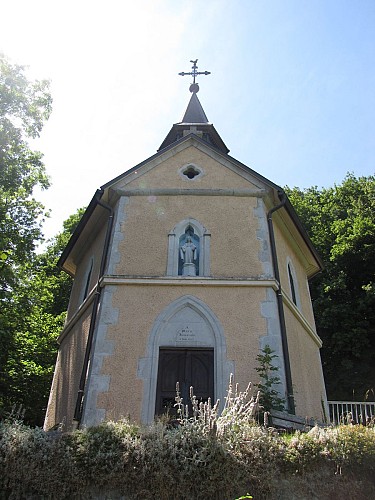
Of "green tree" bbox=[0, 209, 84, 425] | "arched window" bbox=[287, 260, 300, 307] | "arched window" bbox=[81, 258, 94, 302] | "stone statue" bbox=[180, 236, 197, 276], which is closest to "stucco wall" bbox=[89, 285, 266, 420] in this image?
"stone statue" bbox=[180, 236, 197, 276]

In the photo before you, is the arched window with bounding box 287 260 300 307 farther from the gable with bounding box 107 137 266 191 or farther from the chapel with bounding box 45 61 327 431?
the gable with bounding box 107 137 266 191

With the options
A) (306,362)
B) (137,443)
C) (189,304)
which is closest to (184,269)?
(189,304)

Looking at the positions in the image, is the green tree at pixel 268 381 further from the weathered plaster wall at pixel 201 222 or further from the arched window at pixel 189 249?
the arched window at pixel 189 249

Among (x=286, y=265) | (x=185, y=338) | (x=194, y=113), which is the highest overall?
(x=194, y=113)

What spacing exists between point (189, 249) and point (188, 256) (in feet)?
0.56

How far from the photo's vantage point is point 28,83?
1469 centimetres

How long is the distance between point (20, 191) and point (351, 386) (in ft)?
54.4

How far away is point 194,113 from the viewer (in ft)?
68.8

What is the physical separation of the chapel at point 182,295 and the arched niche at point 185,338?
0.02 meters

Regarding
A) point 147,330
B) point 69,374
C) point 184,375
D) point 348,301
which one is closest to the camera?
point 184,375

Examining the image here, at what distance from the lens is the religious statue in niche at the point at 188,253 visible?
412 inches

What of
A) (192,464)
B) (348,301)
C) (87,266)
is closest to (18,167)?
(87,266)

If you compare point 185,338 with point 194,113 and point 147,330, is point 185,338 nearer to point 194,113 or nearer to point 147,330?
point 147,330

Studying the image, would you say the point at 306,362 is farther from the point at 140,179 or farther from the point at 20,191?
the point at 20,191
